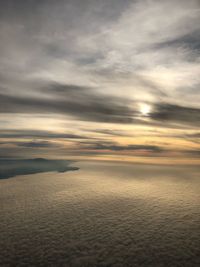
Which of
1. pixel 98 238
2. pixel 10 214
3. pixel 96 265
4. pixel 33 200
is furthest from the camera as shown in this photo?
pixel 33 200

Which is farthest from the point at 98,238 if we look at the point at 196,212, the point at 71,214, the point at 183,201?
the point at 183,201

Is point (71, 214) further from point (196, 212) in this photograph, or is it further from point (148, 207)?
point (196, 212)

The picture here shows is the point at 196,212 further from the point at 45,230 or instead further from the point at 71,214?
the point at 45,230

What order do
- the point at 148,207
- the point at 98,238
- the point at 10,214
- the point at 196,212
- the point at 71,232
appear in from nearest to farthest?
1. the point at 98,238
2. the point at 71,232
3. the point at 10,214
4. the point at 196,212
5. the point at 148,207

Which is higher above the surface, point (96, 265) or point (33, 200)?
point (96, 265)

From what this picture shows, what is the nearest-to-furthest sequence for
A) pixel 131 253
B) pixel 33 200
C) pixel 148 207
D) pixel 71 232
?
1. pixel 131 253
2. pixel 71 232
3. pixel 148 207
4. pixel 33 200

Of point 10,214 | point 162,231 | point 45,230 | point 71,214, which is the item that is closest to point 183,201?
point 162,231

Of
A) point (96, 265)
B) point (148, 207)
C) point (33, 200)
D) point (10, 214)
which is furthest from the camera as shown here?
point (33, 200)

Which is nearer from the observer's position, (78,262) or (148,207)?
(78,262)

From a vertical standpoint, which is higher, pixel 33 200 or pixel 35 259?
pixel 35 259
